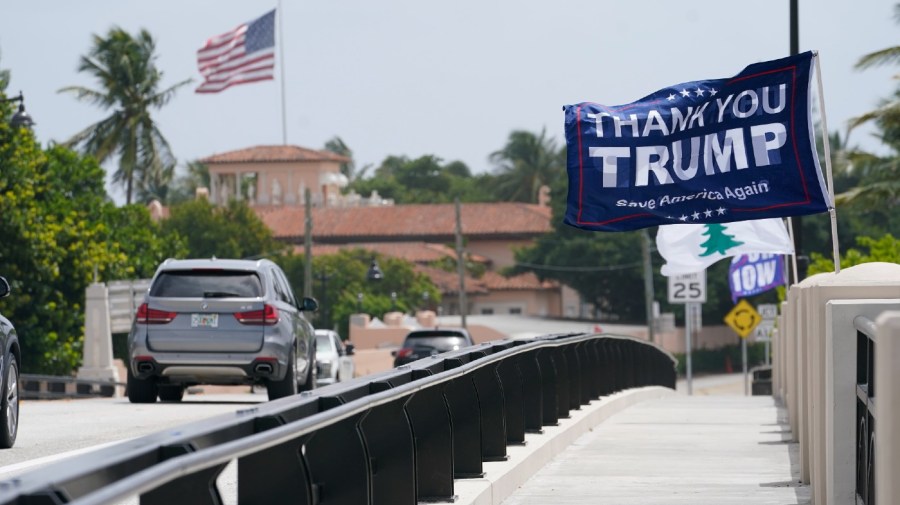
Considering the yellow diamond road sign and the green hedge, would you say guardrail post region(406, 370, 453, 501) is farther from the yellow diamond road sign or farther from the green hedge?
the green hedge

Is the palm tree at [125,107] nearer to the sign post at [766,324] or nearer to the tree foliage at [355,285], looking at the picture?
the tree foliage at [355,285]

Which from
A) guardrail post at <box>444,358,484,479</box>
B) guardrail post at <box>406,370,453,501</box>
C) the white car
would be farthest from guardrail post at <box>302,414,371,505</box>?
the white car

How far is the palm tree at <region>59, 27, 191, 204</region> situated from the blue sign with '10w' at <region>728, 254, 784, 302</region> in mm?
48227

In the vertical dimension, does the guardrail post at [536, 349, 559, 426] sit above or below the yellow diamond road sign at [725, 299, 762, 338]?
above

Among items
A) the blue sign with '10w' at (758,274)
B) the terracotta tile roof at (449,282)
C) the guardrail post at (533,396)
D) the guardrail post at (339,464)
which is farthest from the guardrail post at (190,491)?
the terracotta tile roof at (449,282)

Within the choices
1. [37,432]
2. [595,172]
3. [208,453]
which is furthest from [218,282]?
[208,453]

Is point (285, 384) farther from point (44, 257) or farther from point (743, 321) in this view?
point (743, 321)

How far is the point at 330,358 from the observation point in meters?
36.1

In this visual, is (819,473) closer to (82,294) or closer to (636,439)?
(636,439)

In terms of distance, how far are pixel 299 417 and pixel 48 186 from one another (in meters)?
45.4

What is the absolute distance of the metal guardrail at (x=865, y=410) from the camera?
7.85 m

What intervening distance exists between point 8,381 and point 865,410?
304 inches

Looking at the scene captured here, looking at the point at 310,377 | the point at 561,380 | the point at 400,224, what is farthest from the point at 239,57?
the point at 561,380

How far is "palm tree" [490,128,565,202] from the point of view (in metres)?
137
